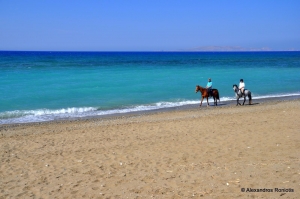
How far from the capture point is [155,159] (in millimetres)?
9523

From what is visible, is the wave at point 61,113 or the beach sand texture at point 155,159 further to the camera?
the wave at point 61,113

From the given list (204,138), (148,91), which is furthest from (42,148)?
(148,91)

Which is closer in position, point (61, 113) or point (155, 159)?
point (155, 159)

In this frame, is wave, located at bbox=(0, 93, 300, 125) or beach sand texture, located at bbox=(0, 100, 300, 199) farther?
wave, located at bbox=(0, 93, 300, 125)

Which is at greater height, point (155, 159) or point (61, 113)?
point (155, 159)

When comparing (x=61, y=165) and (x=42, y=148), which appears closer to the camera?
(x=61, y=165)

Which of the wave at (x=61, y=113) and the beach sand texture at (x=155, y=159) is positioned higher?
the beach sand texture at (x=155, y=159)

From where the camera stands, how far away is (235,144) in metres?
10.7

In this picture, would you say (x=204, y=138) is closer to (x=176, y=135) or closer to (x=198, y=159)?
(x=176, y=135)

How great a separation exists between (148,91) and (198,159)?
19917 millimetres

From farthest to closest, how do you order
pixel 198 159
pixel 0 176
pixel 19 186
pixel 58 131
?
pixel 58 131 < pixel 198 159 < pixel 0 176 < pixel 19 186

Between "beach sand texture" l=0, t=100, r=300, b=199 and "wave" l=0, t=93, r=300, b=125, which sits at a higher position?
"beach sand texture" l=0, t=100, r=300, b=199

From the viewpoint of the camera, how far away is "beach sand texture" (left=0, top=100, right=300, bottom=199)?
7.20m

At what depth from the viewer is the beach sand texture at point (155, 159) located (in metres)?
7.20
